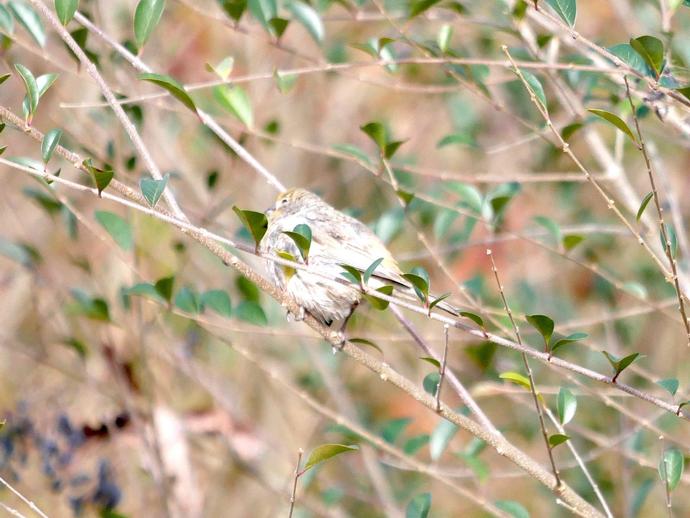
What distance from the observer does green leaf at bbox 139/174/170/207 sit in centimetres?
262

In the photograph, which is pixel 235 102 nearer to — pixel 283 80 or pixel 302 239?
pixel 283 80

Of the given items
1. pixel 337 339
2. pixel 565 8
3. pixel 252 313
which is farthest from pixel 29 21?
pixel 565 8

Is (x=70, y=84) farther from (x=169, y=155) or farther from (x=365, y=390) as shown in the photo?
(x=365, y=390)

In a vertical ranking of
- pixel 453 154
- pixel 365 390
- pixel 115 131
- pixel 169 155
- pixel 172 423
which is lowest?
pixel 365 390

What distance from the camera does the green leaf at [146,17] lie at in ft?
10.5

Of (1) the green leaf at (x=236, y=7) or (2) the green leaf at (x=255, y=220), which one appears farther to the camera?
(1) the green leaf at (x=236, y=7)

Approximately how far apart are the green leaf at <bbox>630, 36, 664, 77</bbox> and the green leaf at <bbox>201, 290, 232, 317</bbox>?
178cm

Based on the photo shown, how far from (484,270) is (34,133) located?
20.5 feet

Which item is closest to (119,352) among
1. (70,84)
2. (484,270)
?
(70,84)

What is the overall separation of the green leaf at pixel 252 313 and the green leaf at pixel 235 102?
0.68m

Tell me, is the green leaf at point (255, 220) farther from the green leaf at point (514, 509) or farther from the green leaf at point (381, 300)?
the green leaf at point (514, 509)

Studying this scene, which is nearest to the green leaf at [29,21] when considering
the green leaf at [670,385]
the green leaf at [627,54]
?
the green leaf at [627,54]

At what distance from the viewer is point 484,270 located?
27.8 ft

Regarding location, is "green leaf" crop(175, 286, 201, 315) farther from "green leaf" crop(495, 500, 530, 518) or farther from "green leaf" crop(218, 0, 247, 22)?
"green leaf" crop(495, 500, 530, 518)
